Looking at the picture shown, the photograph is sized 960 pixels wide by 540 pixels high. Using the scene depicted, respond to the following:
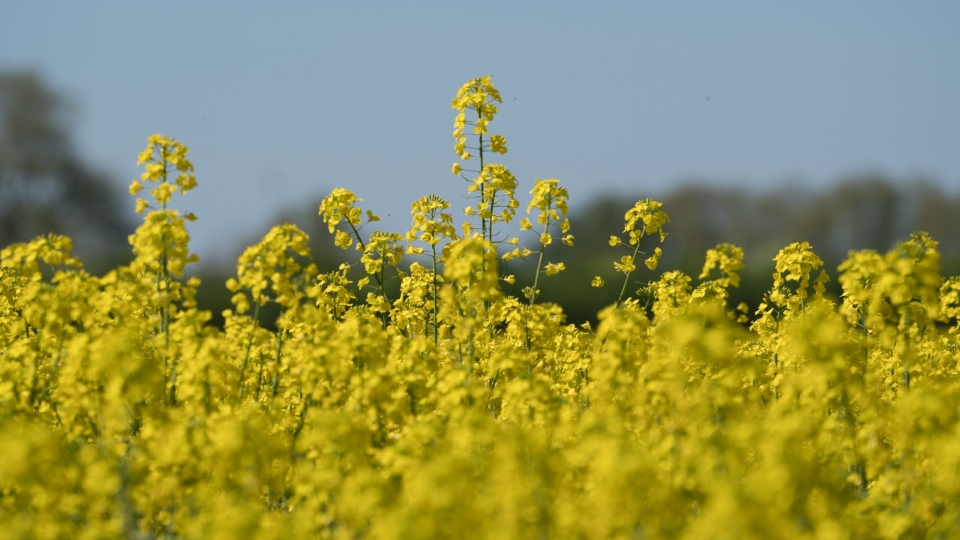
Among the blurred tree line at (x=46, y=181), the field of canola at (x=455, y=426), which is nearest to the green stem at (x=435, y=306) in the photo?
the field of canola at (x=455, y=426)

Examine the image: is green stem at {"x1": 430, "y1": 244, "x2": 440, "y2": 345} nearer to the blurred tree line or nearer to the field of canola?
the field of canola

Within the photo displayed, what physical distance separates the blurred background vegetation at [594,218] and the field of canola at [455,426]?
1159mm

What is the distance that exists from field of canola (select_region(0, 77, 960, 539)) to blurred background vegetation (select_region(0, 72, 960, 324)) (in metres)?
1.16

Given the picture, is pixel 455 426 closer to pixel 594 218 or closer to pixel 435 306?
pixel 435 306

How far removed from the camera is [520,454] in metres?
4.67

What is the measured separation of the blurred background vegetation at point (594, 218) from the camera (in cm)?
1859

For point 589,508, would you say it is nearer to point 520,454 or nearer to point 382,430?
point 520,454

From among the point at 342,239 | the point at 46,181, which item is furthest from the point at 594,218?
the point at 342,239

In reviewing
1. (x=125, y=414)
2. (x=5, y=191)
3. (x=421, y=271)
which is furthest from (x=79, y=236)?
(x=125, y=414)

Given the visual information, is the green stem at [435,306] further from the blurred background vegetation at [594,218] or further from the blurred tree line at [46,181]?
the blurred tree line at [46,181]

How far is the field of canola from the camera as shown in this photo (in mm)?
4086

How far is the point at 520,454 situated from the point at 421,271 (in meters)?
4.20

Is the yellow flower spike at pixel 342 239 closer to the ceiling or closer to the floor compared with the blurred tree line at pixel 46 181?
closer to the floor

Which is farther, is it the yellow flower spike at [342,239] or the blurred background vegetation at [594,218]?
the blurred background vegetation at [594,218]
